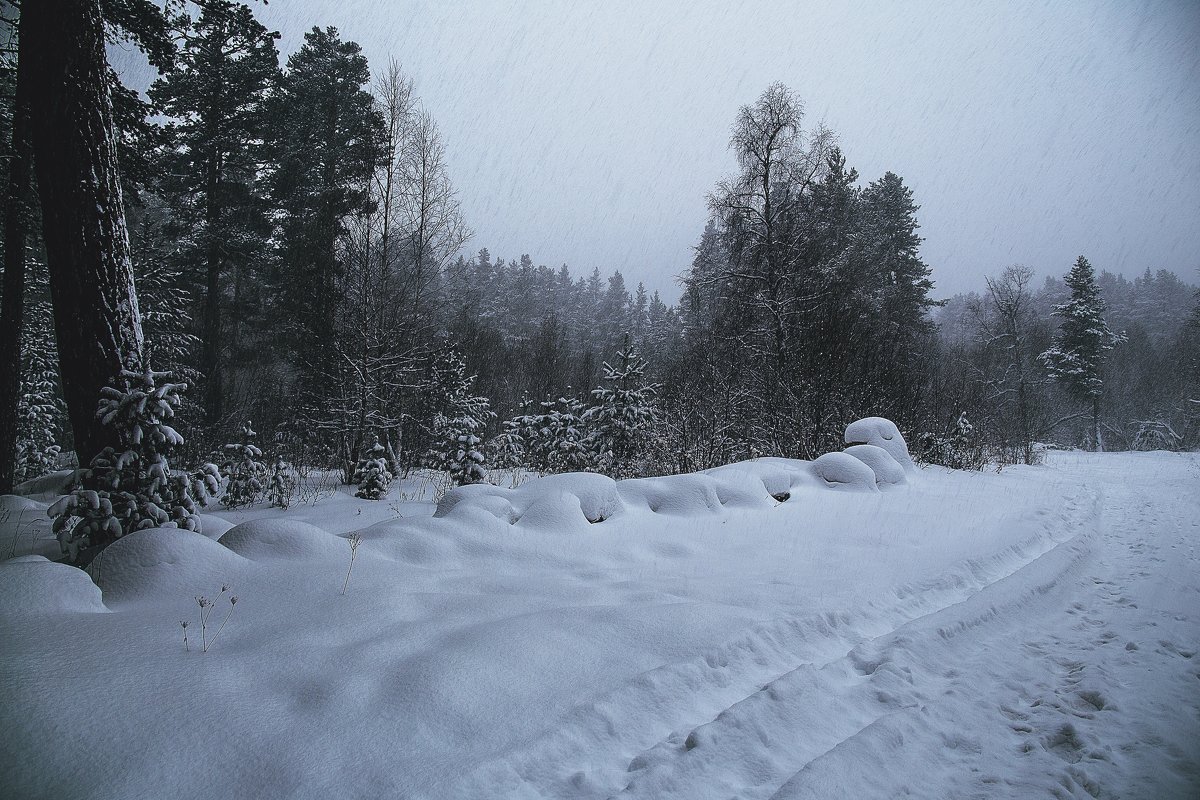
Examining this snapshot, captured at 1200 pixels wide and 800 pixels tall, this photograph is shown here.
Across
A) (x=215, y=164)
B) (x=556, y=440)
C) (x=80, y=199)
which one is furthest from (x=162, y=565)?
(x=215, y=164)

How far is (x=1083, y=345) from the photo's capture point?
2625 cm

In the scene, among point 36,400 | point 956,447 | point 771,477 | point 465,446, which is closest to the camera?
point 771,477

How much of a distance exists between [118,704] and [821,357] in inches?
435

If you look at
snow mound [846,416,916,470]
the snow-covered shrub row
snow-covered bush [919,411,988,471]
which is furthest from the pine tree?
the snow-covered shrub row

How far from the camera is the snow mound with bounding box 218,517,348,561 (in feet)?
11.3

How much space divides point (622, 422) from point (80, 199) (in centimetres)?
868

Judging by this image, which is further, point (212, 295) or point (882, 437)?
point (212, 295)

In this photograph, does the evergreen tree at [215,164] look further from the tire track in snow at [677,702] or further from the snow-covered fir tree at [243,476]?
the tire track in snow at [677,702]

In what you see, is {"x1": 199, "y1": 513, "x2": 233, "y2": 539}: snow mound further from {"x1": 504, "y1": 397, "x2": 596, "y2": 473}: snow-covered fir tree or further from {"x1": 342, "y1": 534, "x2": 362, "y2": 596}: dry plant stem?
{"x1": 504, "y1": 397, "x2": 596, "y2": 473}: snow-covered fir tree

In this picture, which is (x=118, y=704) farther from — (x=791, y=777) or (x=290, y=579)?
(x=791, y=777)

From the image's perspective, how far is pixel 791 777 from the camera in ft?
6.08

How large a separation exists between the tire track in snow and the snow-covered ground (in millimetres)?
12

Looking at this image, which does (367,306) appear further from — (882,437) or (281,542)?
(882,437)

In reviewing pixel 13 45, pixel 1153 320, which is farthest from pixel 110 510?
pixel 1153 320
